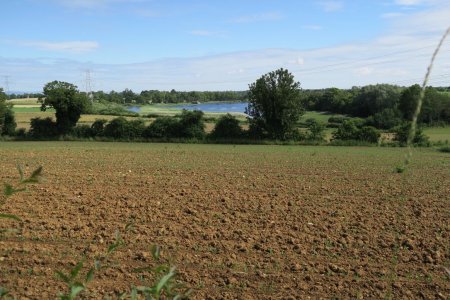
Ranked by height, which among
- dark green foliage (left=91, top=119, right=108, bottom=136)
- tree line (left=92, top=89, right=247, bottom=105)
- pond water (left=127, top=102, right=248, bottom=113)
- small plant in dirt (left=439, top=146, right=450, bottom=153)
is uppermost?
tree line (left=92, top=89, right=247, bottom=105)

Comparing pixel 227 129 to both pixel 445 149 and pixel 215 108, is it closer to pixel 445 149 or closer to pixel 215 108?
pixel 445 149

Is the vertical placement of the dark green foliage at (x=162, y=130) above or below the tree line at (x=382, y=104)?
below

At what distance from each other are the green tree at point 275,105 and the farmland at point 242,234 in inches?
1151

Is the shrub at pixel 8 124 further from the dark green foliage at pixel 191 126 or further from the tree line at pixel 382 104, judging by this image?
the tree line at pixel 382 104

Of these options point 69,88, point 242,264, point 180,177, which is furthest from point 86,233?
point 69,88

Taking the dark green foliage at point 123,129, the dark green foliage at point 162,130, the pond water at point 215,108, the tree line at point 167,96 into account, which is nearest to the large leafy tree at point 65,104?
the dark green foliage at point 123,129

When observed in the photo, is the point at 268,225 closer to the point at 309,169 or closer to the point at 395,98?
the point at 309,169

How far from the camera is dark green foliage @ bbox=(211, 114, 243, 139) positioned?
49250 millimetres

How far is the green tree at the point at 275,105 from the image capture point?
49188mm

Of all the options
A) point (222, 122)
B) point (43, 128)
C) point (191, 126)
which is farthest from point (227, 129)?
point (43, 128)

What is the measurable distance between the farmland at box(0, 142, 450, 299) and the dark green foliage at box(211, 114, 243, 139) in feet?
96.0

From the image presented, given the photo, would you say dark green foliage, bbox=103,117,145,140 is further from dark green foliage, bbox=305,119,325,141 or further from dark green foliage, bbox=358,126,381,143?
dark green foliage, bbox=358,126,381,143

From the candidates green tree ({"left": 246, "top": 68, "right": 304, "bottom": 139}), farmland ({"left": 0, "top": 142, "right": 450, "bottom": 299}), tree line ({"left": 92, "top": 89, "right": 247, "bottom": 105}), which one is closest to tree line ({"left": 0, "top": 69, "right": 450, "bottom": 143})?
green tree ({"left": 246, "top": 68, "right": 304, "bottom": 139})

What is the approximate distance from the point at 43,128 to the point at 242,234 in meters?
44.9
